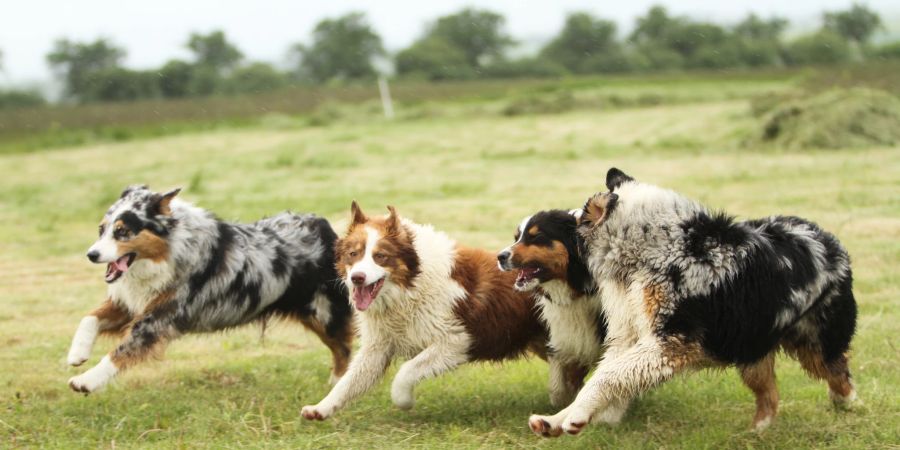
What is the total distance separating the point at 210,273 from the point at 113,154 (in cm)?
2107

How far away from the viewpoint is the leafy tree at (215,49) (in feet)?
165

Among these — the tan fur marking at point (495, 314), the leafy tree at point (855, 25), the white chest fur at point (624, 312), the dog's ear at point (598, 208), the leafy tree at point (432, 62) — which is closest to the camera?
the white chest fur at point (624, 312)

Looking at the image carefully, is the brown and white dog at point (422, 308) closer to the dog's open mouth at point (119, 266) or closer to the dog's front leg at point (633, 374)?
the dog's front leg at point (633, 374)

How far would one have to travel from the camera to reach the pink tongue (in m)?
6.70

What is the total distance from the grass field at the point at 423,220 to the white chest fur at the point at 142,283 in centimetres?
75

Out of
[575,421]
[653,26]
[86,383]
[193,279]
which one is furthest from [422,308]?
[653,26]

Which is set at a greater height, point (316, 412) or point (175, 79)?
point (175, 79)

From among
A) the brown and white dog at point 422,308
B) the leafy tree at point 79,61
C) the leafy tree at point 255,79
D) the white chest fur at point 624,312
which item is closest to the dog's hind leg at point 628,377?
the white chest fur at point 624,312

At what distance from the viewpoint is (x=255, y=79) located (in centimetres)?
4656

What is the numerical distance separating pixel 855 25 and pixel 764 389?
46946 millimetres

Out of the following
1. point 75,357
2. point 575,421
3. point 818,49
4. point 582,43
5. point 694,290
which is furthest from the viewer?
point 582,43

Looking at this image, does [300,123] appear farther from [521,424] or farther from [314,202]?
[521,424]

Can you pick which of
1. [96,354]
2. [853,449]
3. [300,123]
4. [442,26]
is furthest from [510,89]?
[853,449]

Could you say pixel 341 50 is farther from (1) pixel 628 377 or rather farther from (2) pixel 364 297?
(1) pixel 628 377
